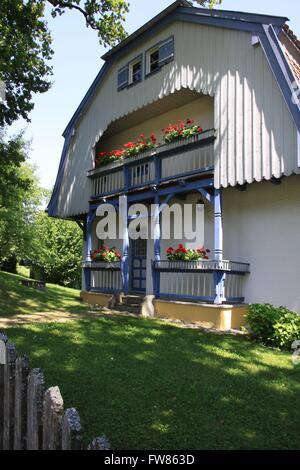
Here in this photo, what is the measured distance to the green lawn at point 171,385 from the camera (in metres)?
4.00

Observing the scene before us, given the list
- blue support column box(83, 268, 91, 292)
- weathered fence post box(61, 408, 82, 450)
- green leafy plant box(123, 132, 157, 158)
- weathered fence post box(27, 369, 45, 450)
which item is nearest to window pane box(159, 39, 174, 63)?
green leafy plant box(123, 132, 157, 158)

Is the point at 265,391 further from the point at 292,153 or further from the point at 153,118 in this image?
the point at 153,118

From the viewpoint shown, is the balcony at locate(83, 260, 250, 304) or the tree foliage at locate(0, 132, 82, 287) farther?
the tree foliage at locate(0, 132, 82, 287)

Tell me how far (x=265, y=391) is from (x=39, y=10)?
46.4 ft

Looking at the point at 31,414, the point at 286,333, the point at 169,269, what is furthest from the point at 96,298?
the point at 31,414

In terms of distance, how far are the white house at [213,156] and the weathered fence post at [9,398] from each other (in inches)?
290

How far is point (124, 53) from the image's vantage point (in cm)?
1465

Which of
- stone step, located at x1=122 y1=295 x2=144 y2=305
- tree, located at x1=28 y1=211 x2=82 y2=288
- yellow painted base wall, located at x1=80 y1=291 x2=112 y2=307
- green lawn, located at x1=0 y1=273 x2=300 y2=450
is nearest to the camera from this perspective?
green lawn, located at x1=0 y1=273 x2=300 y2=450

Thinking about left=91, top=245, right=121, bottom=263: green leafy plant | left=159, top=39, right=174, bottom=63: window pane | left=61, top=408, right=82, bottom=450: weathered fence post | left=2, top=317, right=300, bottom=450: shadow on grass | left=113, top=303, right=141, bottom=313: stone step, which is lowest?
left=113, top=303, right=141, bottom=313: stone step

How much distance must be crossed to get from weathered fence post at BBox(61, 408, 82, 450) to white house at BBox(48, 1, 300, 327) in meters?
7.91

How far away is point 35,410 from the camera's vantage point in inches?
104

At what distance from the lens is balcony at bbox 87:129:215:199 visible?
1128cm

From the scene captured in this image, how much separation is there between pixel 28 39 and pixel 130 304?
32.5 ft

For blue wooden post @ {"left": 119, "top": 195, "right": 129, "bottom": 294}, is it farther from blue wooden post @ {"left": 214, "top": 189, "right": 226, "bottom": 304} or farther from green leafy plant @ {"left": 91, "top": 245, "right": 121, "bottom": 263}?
blue wooden post @ {"left": 214, "top": 189, "right": 226, "bottom": 304}
